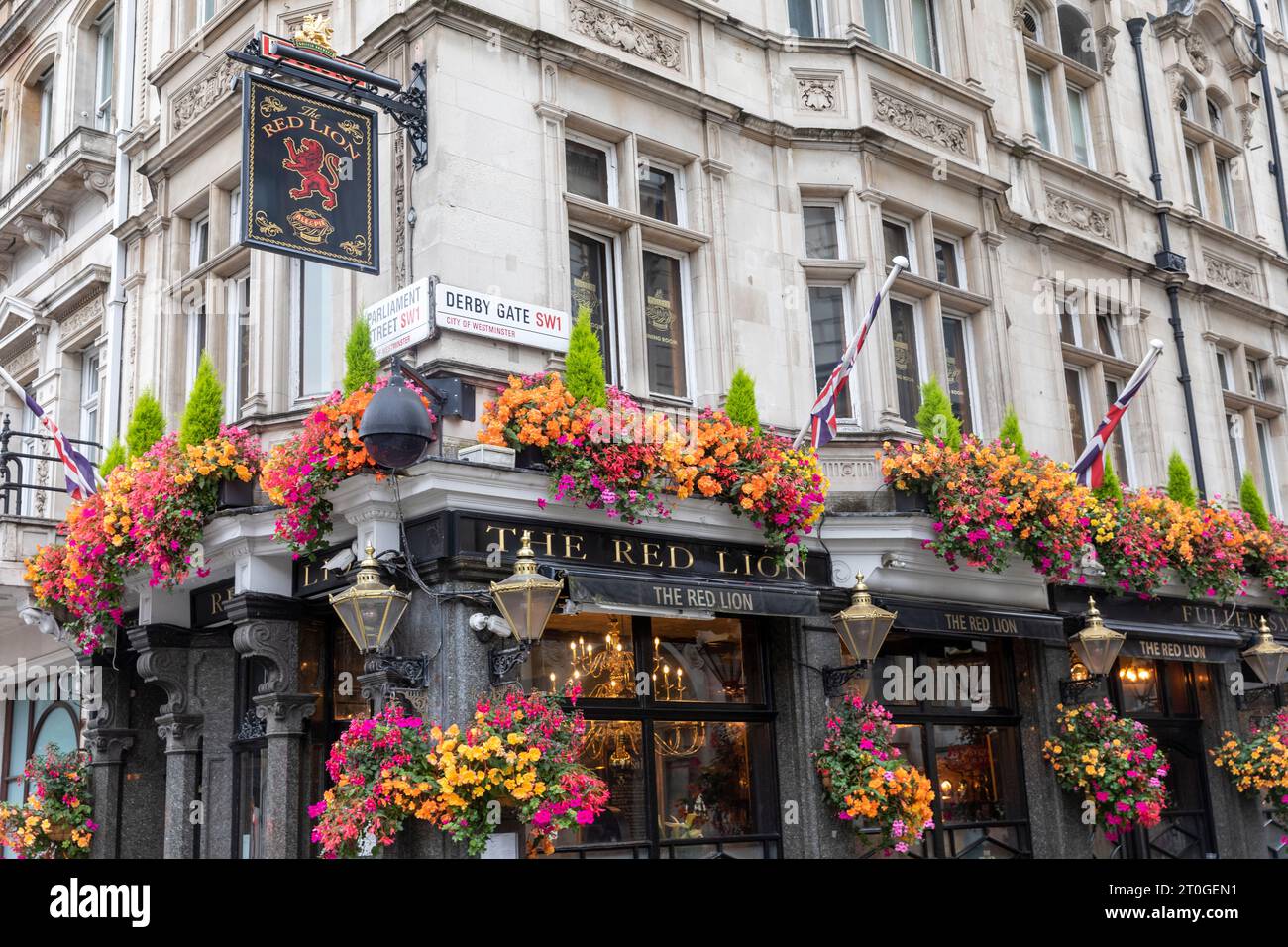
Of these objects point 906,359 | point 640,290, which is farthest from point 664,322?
point 906,359

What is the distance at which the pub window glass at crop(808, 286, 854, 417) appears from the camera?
13.2 metres

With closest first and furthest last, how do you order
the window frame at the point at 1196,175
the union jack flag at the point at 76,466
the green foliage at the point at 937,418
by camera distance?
the union jack flag at the point at 76,466 → the green foliage at the point at 937,418 → the window frame at the point at 1196,175

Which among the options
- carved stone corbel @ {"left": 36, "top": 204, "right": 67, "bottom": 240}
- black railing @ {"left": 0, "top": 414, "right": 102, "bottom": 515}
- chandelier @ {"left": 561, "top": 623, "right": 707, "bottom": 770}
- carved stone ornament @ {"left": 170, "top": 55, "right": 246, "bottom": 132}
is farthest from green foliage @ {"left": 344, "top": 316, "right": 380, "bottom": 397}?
carved stone corbel @ {"left": 36, "top": 204, "right": 67, "bottom": 240}

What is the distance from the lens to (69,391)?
51.5ft

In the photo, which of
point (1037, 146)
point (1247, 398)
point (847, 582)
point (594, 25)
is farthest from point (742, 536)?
point (1247, 398)

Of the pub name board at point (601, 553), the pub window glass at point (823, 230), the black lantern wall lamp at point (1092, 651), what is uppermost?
the pub window glass at point (823, 230)

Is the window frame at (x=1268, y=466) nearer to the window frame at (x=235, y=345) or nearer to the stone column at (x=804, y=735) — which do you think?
the stone column at (x=804, y=735)

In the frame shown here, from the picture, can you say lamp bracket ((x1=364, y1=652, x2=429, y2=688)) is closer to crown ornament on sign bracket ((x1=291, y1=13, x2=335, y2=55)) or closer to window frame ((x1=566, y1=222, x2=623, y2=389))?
window frame ((x1=566, y1=222, x2=623, y2=389))

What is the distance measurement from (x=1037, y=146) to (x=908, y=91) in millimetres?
2469

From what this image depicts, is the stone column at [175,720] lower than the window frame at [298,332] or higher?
lower

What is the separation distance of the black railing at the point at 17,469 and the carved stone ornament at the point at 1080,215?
1087 centimetres

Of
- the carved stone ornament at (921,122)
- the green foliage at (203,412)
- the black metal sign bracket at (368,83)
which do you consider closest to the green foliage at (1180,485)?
the carved stone ornament at (921,122)

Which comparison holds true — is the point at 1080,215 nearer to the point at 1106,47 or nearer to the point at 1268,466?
the point at 1106,47

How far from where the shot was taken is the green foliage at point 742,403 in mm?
11570
